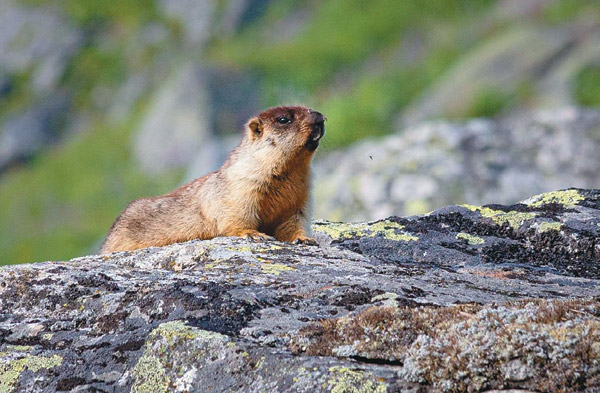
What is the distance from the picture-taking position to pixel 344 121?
935 inches

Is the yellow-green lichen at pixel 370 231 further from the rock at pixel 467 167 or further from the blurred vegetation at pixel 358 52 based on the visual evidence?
the blurred vegetation at pixel 358 52

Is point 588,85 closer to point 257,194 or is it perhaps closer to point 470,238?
point 470,238

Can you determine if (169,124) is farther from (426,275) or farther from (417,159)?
(426,275)

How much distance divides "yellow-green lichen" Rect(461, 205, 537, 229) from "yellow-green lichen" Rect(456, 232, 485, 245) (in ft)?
1.52

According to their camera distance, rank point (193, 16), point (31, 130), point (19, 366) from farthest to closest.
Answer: point (193, 16)
point (31, 130)
point (19, 366)

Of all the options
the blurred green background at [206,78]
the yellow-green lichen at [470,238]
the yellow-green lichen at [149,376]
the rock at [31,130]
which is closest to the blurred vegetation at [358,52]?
the blurred green background at [206,78]

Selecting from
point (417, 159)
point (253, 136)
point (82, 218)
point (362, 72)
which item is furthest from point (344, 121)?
point (253, 136)

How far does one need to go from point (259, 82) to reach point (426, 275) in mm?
23983

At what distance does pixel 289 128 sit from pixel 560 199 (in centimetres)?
350

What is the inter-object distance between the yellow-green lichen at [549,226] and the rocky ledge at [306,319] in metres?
0.11

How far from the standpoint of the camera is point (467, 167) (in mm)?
15758

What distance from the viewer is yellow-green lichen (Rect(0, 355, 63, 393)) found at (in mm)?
4918

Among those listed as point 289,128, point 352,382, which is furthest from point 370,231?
point 352,382

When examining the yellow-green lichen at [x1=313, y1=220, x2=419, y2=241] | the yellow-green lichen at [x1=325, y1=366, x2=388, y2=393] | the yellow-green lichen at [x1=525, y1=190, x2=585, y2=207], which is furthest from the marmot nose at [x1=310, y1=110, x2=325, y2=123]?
the yellow-green lichen at [x1=325, y1=366, x2=388, y2=393]
